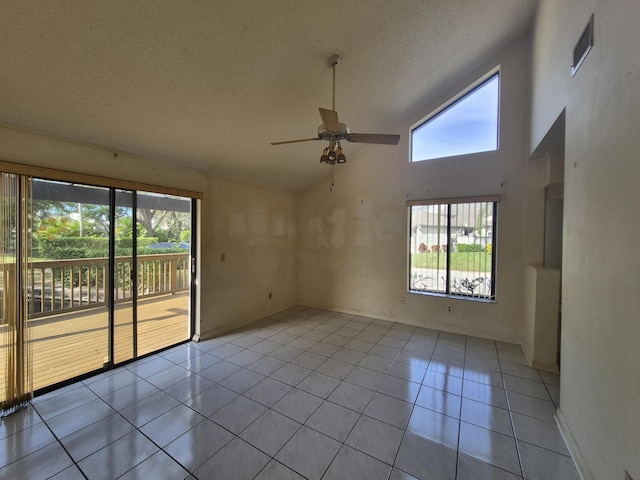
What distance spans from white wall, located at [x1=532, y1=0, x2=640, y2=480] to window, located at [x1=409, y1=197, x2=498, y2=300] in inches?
69.8

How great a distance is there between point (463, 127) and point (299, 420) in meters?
4.35

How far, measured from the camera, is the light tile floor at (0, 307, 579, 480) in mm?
1604

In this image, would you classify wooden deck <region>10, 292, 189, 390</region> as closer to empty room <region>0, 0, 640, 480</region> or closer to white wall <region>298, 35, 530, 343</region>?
empty room <region>0, 0, 640, 480</region>

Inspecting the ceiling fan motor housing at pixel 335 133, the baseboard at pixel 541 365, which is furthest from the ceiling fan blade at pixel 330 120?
the baseboard at pixel 541 365

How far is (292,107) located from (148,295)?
→ 385 centimetres

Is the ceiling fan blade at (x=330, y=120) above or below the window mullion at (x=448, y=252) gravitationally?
above

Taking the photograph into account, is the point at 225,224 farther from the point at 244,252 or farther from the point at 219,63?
the point at 219,63

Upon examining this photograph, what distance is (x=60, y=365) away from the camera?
2586 mm

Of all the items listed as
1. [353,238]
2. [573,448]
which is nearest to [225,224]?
[353,238]

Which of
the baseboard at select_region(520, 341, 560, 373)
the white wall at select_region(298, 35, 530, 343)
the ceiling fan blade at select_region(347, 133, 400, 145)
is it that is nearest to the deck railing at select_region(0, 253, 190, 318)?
the ceiling fan blade at select_region(347, 133, 400, 145)

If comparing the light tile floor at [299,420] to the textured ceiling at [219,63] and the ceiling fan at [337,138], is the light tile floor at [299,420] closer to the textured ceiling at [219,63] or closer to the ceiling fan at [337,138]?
the ceiling fan at [337,138]

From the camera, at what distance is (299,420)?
2.01 m

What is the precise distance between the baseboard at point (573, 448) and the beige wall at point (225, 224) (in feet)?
12.7

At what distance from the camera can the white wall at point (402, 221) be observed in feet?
11.3
